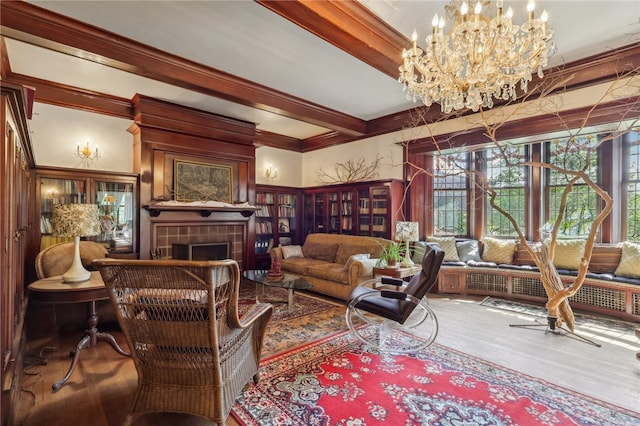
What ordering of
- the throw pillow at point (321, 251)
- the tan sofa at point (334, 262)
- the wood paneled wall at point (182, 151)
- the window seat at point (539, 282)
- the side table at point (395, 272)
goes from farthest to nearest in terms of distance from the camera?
the throw pillow at point (321, 251) → the wood paneled wall at point (182, 151) → the tan sofa at point (334, 262) → the side table at point (395, 272) → the window seat at point (539, 282)

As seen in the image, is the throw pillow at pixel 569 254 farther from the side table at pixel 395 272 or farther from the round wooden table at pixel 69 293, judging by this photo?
the round wooden table at pixel 69 293

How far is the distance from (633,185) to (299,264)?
4895 millimetres

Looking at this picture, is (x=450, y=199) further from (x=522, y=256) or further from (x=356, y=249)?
Answer: (x=356, y=249)

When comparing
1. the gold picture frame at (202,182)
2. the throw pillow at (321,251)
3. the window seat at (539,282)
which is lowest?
the window seat at (539,282)

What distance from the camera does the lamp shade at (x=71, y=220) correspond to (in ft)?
7.75

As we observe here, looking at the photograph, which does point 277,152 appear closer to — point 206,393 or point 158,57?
point 158,57

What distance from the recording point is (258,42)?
314cm

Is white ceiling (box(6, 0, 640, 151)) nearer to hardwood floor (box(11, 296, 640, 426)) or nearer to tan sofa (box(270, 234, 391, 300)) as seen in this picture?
tan sofa (box(270, 234, 391, 300))

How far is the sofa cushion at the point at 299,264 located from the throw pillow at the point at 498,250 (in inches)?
105

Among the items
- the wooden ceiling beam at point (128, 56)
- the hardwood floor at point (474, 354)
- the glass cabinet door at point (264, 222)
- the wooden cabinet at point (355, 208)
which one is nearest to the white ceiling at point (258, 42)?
the wooden ceiling beam at point (128, 56)

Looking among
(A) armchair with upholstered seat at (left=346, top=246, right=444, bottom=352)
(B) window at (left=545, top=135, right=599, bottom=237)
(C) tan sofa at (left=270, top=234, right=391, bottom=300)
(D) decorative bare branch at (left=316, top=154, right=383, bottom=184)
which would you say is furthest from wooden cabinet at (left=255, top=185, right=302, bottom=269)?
(B) window at (left=545, top=135, right=599, bottom=237)

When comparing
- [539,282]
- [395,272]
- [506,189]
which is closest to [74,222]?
[395,272]

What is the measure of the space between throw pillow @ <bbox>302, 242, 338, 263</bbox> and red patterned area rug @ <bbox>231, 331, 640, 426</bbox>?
2.68 metres

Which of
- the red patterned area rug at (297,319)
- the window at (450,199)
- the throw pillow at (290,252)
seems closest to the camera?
the red patterned area rug at (297,319)
